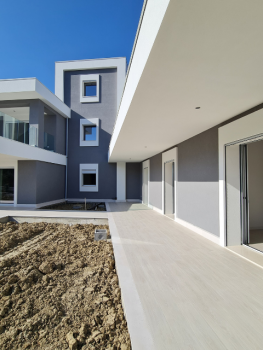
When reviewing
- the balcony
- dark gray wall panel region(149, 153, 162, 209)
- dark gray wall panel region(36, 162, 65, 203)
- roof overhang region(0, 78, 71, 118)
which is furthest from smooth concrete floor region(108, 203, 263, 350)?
roof overhang region(0, 78, 71, 118)

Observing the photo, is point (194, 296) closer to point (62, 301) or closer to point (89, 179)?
point (62, 301)

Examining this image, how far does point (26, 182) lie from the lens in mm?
9125

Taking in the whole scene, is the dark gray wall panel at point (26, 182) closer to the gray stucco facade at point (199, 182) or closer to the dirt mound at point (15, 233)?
the dirt mound at point (15, 233)

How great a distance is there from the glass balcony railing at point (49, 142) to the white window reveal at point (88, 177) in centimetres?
209

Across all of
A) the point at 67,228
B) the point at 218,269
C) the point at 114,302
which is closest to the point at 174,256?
the point at 218,269

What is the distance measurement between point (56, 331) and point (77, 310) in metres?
0.33

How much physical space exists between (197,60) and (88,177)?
11.0 meters

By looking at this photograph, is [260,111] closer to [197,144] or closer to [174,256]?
[197,144]

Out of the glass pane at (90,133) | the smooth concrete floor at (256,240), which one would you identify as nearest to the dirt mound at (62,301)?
the smooth concrete floor at (256,240)

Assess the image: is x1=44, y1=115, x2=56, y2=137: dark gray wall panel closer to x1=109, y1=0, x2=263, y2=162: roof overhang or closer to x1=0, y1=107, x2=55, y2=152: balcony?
x1=0, y1=107, x2=55, y2=152: balcony

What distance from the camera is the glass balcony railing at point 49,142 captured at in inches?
398

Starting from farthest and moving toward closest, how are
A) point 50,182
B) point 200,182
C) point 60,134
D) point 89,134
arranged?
point 89,134 → point 60,134 → point 50,182 → point 200,182

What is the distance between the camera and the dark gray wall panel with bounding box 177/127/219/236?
4.32 meters

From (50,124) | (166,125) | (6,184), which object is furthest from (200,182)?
(6,184)
